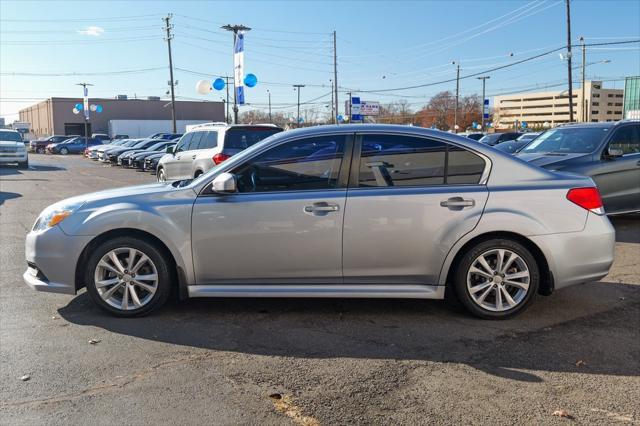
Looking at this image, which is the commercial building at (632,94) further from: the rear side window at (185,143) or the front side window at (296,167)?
the front side window at (296,167)

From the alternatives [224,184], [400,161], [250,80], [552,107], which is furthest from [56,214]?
[552,107]

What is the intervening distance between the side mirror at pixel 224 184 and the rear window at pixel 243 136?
7.33 m

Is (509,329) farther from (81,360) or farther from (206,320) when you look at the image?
(81,360)

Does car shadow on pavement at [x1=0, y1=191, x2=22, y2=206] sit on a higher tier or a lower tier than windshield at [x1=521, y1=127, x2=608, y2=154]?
lower

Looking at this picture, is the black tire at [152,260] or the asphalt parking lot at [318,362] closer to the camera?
the asphalt parking lot at [318,362]

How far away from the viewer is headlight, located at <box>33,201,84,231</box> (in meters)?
4.84

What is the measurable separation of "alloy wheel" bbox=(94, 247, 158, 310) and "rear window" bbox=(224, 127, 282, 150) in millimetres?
7356

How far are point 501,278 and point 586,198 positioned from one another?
41.5 inches

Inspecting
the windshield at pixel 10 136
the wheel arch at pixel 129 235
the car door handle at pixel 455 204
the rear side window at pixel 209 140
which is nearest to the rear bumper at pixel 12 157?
the windshield at pixel 10 136

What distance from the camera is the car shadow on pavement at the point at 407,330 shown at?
408 centimetres

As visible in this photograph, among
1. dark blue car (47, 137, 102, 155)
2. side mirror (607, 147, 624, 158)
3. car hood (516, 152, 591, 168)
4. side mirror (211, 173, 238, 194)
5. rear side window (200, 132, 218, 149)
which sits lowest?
side mirror (211, 173, 238, 194)

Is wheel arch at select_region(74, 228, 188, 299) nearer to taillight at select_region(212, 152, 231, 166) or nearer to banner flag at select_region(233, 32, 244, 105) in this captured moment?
taillight at select_region(212, 152, 231, 166)

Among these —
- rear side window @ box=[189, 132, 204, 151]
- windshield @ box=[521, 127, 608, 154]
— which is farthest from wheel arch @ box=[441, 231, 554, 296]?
rear side window @ box=[189, 132, 204, 151]

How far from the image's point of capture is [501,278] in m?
4.77
